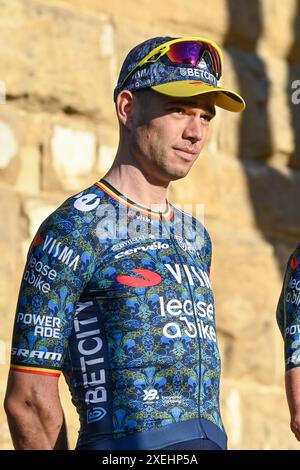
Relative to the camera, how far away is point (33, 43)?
5.26 metres

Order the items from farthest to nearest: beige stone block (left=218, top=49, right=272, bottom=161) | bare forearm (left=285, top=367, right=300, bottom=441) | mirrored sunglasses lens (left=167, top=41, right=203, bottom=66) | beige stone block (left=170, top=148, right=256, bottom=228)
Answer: beige stone block (left=218, top=49, right=272, bottom=161) → beige stone block (left=170, top=148, right=256, bottom=228) → bare forearm (left=285, top=367, right=300, bottom=441) → mirrored sunglasses lens (left=167, top=41, right=203, bottom=66)

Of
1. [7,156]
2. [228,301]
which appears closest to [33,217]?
[7,156]

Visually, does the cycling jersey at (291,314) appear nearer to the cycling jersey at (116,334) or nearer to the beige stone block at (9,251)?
the cycling jersey at (116,334)

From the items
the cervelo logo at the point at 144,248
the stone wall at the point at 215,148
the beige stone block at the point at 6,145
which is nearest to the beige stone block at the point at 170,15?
the stone wall at the point at 215,148

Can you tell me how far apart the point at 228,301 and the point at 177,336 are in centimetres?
228

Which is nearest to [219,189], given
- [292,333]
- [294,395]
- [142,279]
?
[292,333]

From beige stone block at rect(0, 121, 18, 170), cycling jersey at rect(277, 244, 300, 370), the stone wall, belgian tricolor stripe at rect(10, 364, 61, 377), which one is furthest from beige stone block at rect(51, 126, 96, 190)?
belgian tricolor stripe at rect(10, 364, 61, 377)

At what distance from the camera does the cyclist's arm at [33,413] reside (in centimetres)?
344

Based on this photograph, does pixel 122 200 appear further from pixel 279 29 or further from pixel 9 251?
pixel 279 29

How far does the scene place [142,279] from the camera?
358cm

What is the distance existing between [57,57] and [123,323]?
6.78 feet

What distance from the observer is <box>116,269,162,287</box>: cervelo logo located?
11.7ft

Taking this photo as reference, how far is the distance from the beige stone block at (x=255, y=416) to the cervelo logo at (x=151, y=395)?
2.31 metres

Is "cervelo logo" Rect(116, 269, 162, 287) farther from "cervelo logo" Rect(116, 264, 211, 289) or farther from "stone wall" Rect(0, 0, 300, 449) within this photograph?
"stone wall" Rect(0, 0, 300, 449)
